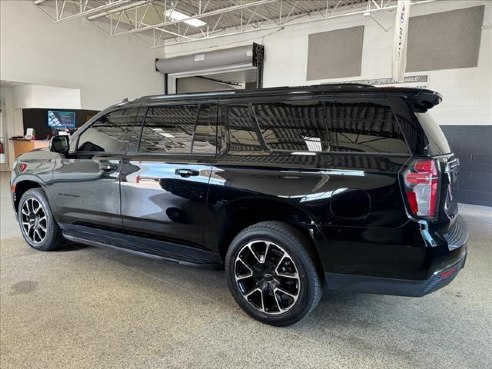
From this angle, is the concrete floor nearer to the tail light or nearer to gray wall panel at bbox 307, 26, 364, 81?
the tail light

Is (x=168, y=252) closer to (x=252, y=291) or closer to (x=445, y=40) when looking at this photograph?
(x=252, y=291)

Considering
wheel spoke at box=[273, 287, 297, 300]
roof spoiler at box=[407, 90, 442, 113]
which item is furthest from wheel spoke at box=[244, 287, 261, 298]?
roof spoiler at box=[407, 90, 442, 113]

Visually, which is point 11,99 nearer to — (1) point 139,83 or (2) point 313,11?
(1) point 139,83

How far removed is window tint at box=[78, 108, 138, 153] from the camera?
3229 millimetres

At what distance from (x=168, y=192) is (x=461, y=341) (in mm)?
2216

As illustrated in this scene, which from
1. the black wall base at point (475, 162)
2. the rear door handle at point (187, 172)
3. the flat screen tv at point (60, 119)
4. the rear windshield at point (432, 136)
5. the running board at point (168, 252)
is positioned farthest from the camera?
the flat screen tv at point (60, 119)

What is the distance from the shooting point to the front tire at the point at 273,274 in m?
2.33

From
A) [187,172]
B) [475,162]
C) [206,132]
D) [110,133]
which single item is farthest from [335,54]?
[187,172]

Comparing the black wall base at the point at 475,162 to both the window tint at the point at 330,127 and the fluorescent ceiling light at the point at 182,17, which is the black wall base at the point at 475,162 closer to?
the window tint at the point at 330,127

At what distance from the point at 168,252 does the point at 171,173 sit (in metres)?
0.65

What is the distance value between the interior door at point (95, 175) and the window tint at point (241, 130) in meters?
1.00

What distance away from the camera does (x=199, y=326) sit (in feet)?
8.16

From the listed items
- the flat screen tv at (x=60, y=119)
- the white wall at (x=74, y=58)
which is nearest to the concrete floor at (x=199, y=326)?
the white wall at (x=74, y=58)

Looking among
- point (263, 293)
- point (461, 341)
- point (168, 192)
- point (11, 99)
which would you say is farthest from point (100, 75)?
point (461, 341)
